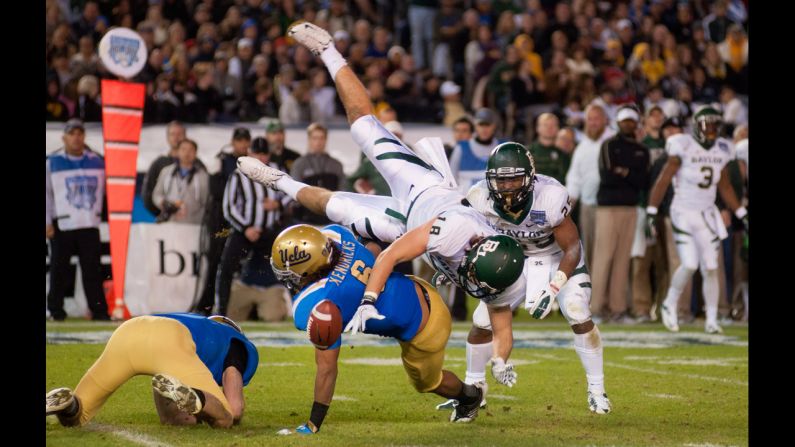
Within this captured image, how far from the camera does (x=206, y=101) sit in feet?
42.5

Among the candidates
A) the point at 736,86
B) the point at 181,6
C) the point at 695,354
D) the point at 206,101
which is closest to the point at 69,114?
the point at 206,101

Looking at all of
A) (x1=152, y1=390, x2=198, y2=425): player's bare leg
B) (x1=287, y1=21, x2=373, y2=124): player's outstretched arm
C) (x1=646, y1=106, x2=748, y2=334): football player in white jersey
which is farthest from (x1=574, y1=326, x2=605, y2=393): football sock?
(x1=646, y1=106, x2=748, y2=334): football player in white jersey

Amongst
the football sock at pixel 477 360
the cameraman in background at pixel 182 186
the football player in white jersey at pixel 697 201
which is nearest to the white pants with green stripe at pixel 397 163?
the football sock at pixel 477 360

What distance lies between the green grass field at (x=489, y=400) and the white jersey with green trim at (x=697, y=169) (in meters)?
1.27

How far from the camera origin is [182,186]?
1099 centimetres

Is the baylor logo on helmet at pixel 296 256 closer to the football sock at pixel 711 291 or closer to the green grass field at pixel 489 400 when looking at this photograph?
the green grass field at pixel 489 400

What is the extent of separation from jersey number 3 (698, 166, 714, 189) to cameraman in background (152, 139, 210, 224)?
14.4ft

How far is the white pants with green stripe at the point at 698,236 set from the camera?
10453 mm

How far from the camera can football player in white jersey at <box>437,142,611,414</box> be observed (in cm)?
621

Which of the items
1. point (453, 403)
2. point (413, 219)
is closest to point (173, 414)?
point (453, 403)

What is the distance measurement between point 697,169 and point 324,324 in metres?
6.11

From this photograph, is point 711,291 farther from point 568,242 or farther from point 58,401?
point 58,401

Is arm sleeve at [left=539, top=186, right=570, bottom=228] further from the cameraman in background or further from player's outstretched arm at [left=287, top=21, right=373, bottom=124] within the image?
the cameraman in background

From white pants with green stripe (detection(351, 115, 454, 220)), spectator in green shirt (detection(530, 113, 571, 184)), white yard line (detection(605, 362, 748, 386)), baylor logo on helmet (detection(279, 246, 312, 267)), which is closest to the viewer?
baylor logo on helmet (detection(279, 246, 312, 267))
